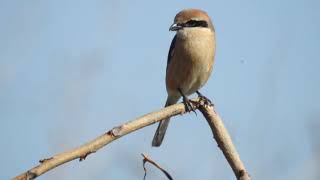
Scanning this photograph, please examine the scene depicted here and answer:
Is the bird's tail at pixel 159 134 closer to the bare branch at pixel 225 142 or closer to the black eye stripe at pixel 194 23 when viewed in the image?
the black eye stripe at pixel 194 23

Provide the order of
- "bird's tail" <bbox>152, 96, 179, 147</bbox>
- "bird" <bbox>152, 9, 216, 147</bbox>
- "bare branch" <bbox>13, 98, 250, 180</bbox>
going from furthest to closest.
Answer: "bird" <bbox>152, 9, 216, 147</bbox> → "bird's tail" <bbox>152, 96, 179, 147</bbox> → "bare branch" <bbox>13, 98, 250, 180</bbox>

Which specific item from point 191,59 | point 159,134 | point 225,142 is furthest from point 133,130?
point 191,59

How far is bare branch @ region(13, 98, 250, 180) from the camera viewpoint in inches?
47.6

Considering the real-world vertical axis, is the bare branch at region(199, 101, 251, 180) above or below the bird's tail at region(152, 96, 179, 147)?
below

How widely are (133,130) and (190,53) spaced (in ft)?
8.26

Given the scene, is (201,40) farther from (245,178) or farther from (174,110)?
(245,178)

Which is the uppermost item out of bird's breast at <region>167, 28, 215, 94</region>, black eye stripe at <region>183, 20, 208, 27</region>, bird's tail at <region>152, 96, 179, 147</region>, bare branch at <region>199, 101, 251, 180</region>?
black eye stripe at <region>183, 20, 208, 27</region>

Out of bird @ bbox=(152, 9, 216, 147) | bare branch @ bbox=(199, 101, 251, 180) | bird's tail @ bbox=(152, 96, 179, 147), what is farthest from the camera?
bird @ bbox=(152, 9, 216, 147)

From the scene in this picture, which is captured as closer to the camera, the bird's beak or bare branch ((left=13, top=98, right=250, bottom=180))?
bare branch ((left=13, top=98, right=250, bottom=180))

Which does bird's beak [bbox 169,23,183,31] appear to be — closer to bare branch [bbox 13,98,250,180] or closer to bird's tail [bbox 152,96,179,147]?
bird's tail [bbox 152,96,179,147]

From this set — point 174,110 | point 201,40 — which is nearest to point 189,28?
point 201,40

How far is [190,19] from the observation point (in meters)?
3.87

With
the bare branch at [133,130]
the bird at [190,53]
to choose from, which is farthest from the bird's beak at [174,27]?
the bare branch at [133,130]

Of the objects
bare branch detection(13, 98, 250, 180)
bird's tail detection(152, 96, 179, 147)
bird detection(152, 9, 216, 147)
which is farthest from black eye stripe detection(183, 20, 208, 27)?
bare branch detection(13, 98, 250, 180)
